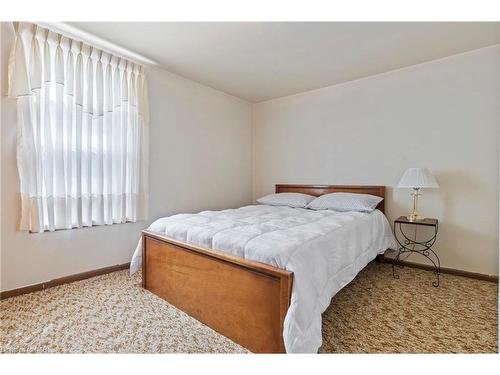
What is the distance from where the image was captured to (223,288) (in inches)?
65.3

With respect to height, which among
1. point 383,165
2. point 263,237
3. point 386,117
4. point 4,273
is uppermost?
point 386,117

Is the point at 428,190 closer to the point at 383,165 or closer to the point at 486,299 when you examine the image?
the point at 383,165

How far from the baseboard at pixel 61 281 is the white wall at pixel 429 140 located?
2764mm

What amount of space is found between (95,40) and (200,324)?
2689mm

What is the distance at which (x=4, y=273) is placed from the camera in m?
2.09

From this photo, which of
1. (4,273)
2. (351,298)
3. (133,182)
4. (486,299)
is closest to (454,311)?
(486,299)

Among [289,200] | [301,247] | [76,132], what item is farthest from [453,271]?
[76,132]

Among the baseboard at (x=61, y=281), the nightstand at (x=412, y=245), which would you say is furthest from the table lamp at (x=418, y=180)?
the baseboard at (x=61, y=281)

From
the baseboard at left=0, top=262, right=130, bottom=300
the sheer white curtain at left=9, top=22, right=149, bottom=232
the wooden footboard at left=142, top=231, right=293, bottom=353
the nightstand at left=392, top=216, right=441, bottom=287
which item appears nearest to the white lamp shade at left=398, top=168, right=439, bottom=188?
the nightstand at left=392, top=216, right=441, bottom=287

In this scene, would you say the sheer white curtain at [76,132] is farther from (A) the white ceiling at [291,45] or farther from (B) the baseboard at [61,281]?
(B) the baseboard at [61,281]

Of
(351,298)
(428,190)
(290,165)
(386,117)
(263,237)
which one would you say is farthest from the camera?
(290,165)

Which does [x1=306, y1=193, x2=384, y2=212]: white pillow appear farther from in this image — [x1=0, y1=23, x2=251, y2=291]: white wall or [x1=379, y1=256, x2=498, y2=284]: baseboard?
[x1=0, y1=23, x2=251, y2=291]: white wall
